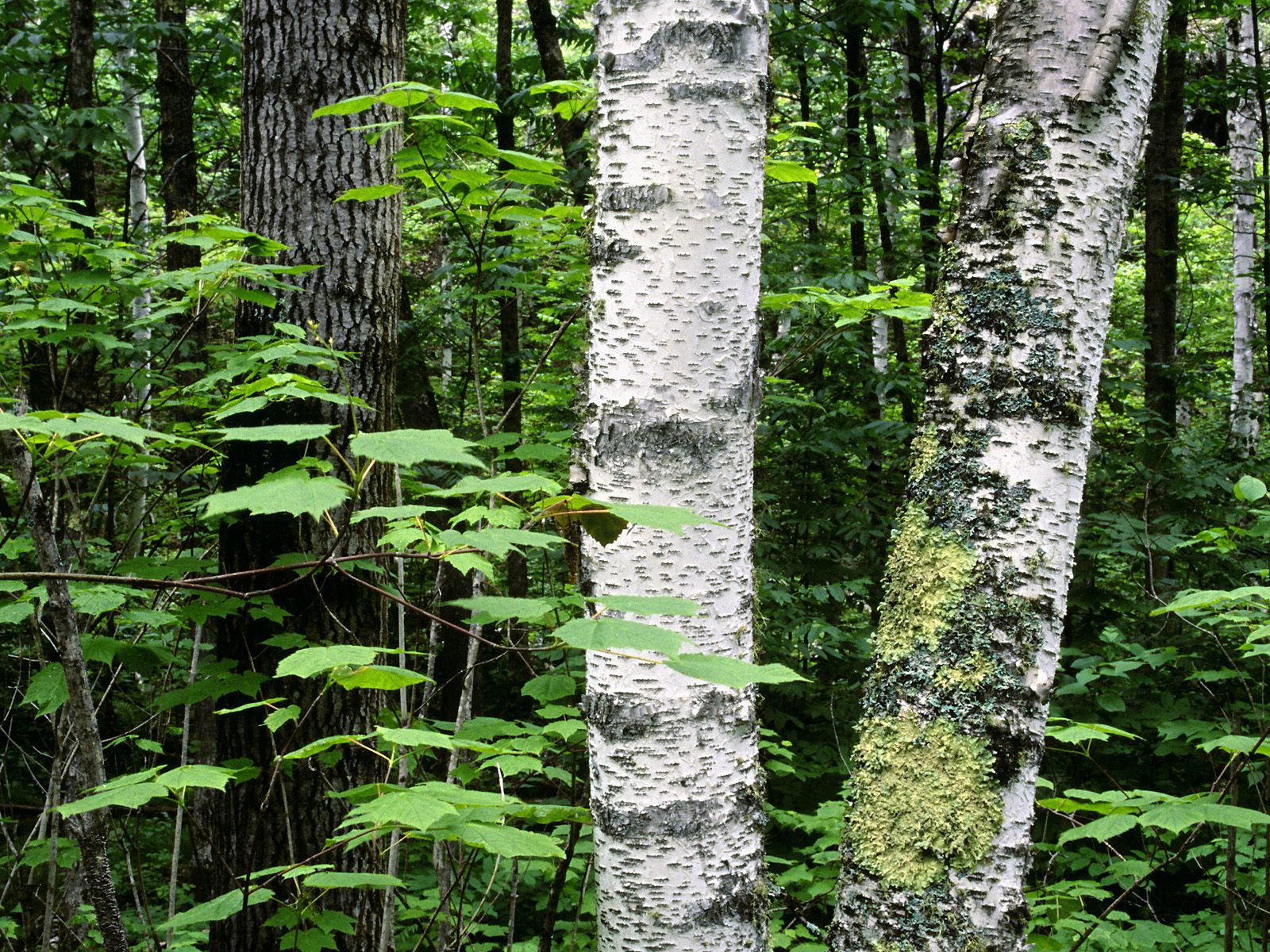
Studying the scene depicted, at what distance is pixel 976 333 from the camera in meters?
1.57

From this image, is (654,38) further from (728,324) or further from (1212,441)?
(1212,441)

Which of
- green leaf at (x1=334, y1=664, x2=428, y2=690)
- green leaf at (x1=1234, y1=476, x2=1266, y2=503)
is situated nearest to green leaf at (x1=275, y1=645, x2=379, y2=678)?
green leaf at (x1=334, y1=664, x2=428, y2=690)

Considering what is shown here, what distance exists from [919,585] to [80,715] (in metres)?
1.66

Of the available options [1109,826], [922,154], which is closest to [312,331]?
[1109,826]

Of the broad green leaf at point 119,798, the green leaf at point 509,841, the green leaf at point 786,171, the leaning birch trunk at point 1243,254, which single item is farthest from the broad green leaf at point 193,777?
the leaning birch trunk at point 1243,254

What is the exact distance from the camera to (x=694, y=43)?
1413mm

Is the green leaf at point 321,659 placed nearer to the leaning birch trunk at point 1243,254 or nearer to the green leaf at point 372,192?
the green leaf at point 372,192

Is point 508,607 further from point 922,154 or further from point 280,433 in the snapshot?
point 922,154

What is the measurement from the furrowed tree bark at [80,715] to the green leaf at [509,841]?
2.86 ft

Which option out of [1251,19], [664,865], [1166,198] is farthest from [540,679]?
[1251,19]

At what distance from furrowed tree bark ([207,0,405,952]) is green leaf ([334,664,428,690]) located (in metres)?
1.34

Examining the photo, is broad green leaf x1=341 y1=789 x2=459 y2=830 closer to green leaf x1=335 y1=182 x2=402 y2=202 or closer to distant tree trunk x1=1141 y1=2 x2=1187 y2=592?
green leaf x1=335 y1=182 x2=402 y2=202

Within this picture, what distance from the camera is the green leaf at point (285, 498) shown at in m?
0.79

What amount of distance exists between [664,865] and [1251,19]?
10.6 meters
